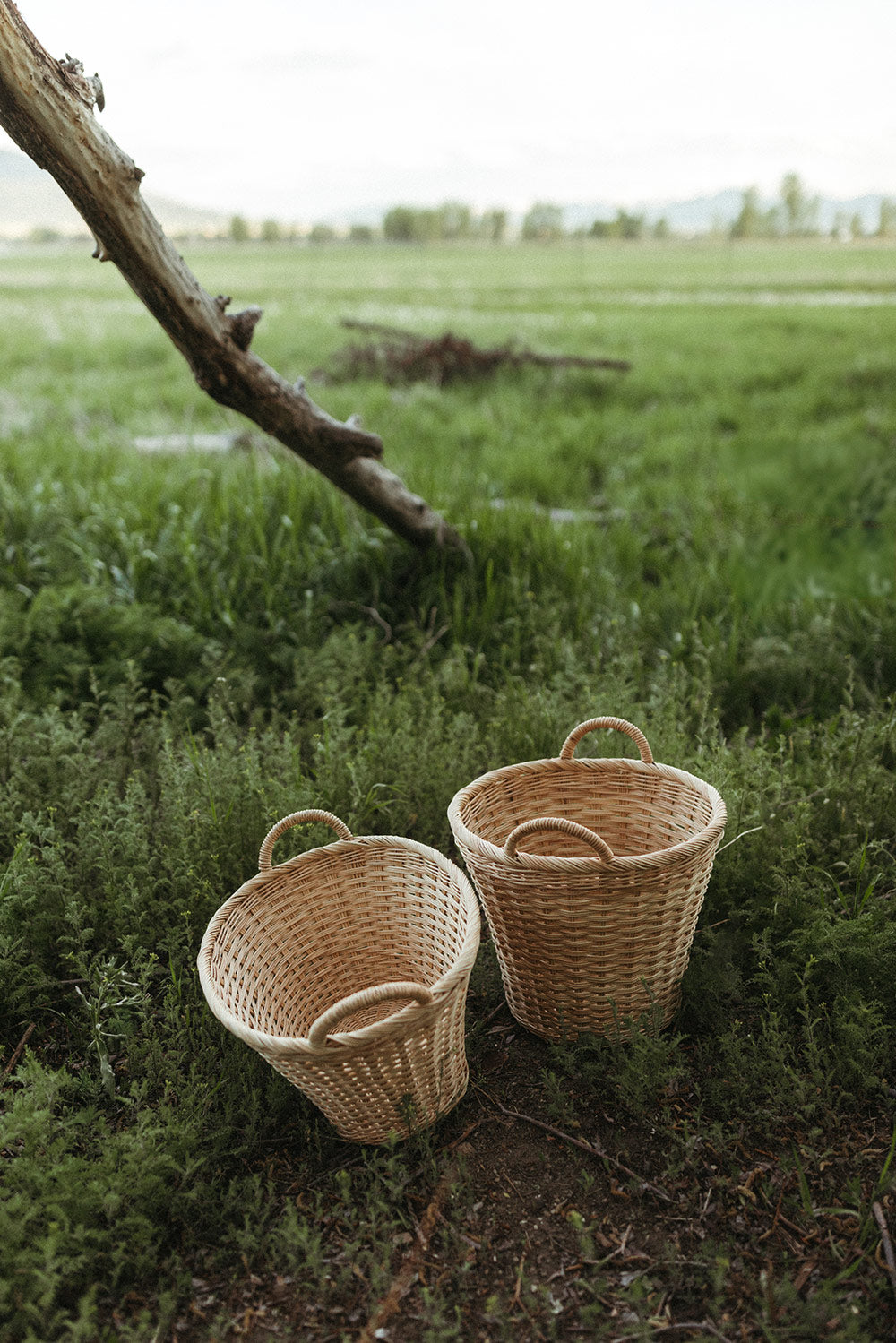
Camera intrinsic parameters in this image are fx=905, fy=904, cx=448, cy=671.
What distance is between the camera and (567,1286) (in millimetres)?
1801

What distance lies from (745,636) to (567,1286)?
3.14 meters

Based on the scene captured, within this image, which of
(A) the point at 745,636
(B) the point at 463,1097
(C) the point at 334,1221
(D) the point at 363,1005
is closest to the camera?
(D) the point at 363,1005

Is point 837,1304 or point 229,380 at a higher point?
point 229,380

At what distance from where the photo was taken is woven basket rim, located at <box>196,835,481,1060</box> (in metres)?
1.84

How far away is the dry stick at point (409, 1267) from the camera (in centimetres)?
170

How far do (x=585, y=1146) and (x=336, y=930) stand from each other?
922 mm

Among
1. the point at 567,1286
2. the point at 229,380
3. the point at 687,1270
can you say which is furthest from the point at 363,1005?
the point at 229,380

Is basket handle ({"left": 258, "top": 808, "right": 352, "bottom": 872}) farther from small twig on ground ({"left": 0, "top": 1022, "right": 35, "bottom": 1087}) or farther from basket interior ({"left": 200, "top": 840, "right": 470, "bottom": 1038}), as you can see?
small twig on ground ({"left": 0, "top": 1022, "right": 35, "bottom": 1087})

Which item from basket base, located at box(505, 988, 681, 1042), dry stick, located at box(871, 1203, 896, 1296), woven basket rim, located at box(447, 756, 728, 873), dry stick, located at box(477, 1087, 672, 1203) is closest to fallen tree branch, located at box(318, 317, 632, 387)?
woven basket rim, located at box(447, 756, 728, 873)

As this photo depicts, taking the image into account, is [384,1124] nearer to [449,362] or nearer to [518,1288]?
[518,1288]

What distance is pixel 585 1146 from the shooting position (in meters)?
2.06

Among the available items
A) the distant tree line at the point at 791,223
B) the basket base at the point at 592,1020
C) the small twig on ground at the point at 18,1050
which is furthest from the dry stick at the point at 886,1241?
the distant tree line at the point at 791,223

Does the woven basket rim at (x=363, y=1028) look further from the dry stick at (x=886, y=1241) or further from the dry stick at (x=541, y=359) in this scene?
the dry stick at (x=541, y=359)

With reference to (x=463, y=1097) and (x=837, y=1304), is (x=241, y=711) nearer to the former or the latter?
(x=463, y=1097)
